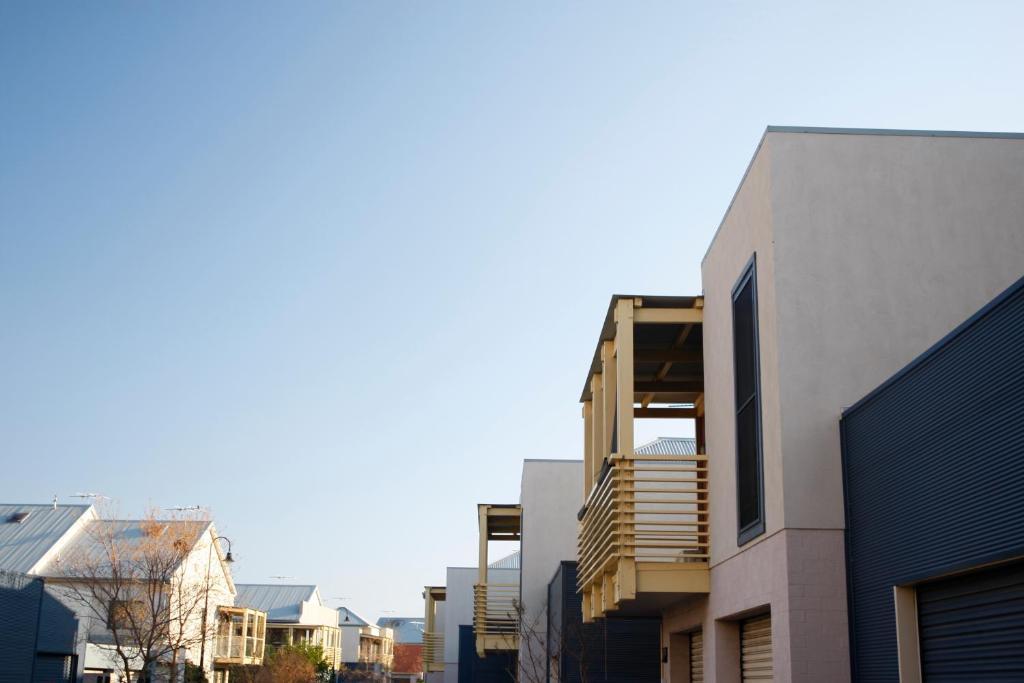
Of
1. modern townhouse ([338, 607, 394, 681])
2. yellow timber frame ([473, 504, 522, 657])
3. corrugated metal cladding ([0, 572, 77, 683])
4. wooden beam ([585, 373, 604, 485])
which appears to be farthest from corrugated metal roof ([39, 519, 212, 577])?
modern townhouse ([338, 607, 394, 681])

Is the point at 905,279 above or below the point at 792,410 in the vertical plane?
above

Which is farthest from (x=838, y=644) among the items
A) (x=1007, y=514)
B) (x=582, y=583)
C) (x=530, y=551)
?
(x=530, y=551)

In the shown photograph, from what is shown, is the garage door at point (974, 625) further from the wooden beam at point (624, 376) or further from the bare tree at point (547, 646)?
the bare tree at point (547, 646)

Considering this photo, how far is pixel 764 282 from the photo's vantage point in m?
10.9

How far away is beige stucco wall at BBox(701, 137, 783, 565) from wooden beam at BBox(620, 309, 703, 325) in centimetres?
22

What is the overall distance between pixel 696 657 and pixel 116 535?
39109 mm

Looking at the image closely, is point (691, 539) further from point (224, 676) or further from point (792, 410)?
point (224, 676)

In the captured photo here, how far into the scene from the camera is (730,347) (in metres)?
12.6

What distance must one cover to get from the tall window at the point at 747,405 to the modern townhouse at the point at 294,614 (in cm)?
6659

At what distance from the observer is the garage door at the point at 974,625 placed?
275 inches

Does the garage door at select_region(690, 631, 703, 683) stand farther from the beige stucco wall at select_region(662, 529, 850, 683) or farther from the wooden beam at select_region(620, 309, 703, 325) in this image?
the beige stucco wall at select_region(662, 529, 850, 683)

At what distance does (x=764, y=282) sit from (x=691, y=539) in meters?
4.84

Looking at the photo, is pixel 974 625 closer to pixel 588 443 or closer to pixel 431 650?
pixel 588 443

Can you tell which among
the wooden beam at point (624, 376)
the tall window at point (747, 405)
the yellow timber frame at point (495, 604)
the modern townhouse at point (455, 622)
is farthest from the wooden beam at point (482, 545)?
the tall window at point (747, 405)
